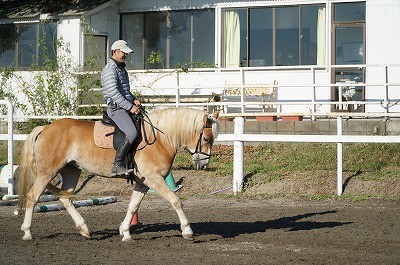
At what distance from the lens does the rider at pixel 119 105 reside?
40.5 feet

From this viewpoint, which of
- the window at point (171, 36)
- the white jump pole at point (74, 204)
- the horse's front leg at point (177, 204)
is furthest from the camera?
the window at point (171, 36)

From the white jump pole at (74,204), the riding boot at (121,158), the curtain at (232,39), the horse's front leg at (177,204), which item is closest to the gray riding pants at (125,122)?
the riding boot at (121,158)

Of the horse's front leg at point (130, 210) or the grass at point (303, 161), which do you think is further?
the grass at point (303, 161)

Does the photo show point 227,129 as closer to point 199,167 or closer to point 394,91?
point 394,91

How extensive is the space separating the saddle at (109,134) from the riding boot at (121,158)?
0.32 feet

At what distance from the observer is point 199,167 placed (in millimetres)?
12430

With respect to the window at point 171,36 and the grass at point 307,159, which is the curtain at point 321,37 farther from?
the grass at point 307,159

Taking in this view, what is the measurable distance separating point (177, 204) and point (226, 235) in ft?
3.56

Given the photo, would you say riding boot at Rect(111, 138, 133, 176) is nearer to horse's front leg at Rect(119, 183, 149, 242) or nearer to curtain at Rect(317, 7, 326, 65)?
horse's front leg at Rect(119, 183, 149, 242)

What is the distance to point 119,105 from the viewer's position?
1238 cm

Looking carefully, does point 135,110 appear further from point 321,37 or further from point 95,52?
point 95,52

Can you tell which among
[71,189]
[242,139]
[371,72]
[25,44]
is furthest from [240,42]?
[71,189]

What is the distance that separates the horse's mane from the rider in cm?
41

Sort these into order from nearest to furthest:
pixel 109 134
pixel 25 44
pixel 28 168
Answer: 1. pixel 109 134
2. pixel 28 168
3. pixel 25 44
